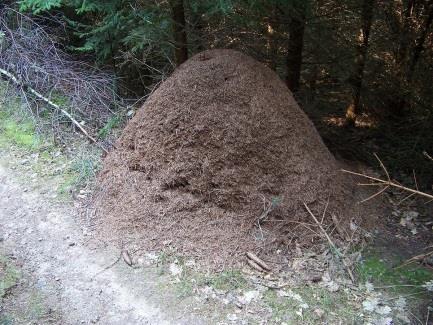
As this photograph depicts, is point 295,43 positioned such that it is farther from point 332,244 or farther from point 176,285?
point 176,285

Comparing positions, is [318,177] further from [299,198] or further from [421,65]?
[421,65]

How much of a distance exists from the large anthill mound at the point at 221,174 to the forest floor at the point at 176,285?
34cm

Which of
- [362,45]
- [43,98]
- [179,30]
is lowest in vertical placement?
[43,98]

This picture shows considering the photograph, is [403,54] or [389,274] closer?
[389,274]

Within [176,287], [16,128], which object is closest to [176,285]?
[176,287]

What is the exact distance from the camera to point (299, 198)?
4918mm

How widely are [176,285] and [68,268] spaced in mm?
1226

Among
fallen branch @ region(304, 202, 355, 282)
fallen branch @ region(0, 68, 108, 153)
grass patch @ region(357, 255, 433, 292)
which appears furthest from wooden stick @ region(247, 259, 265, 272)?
fallen branch @ region(0, 68, 108, 153)

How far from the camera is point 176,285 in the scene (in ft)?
13.9

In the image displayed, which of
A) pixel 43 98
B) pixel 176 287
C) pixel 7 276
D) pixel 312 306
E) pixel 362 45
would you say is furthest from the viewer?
pixel 43 98

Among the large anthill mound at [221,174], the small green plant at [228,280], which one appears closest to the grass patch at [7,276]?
the large anthill mound at [221,174]

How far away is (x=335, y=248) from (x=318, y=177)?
944 mm

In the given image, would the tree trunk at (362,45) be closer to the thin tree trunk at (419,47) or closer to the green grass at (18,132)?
the thin tree trunk at (419,47)

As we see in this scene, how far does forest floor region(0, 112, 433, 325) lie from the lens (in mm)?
3947
